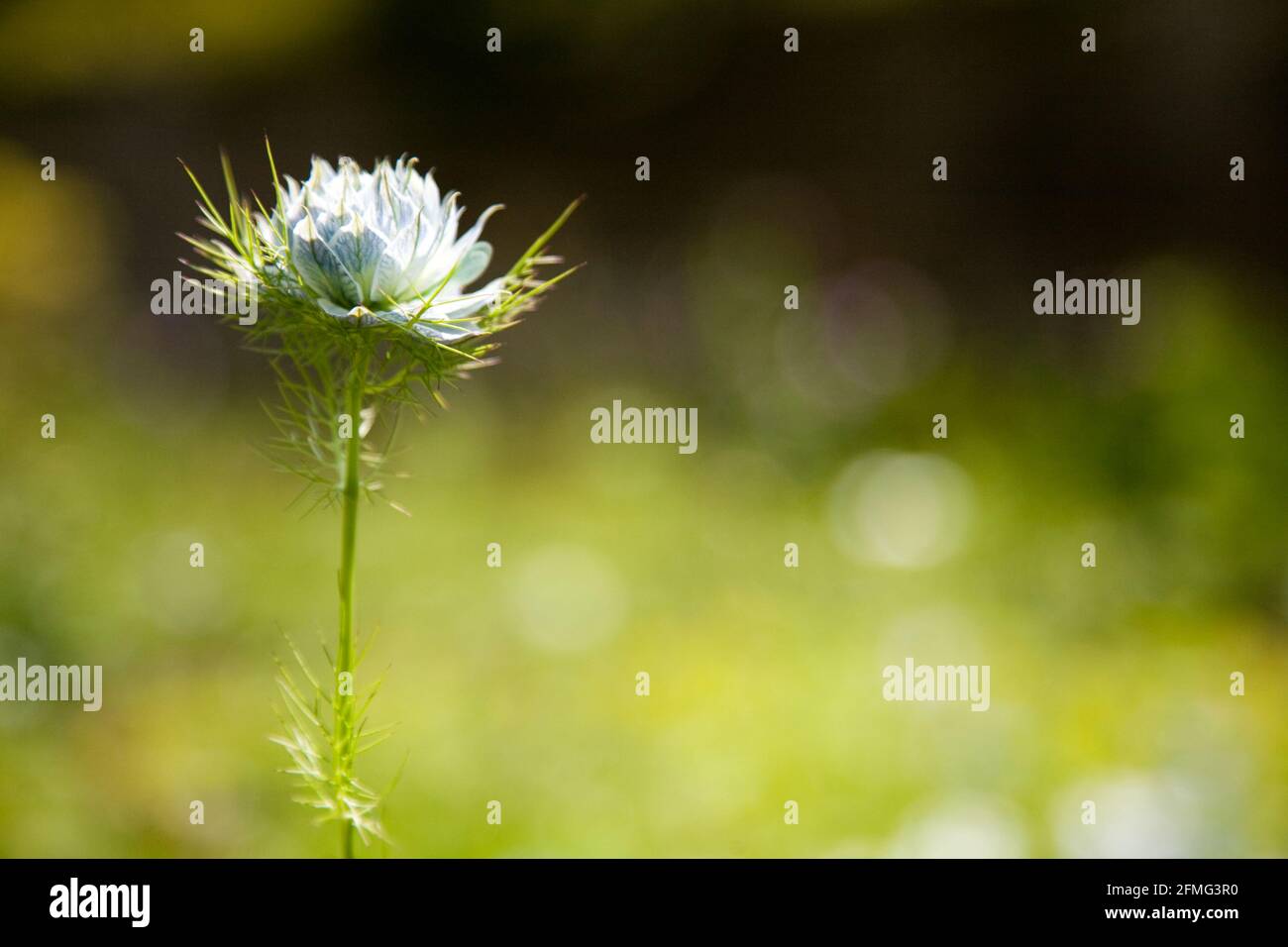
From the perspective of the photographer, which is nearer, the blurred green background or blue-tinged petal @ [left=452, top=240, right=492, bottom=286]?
blue-tinged petal @ [left=452, top=240, right=492, bottom=286]

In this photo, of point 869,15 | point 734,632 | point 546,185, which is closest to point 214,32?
point 546,185

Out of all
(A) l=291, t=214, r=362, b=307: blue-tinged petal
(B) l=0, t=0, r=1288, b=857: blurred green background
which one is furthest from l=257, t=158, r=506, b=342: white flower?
(B) l=0, t=0, r=1288, b=857: blurred green background

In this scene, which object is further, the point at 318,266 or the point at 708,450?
the point at 708,450

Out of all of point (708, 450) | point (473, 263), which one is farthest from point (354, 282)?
point (708, 450)

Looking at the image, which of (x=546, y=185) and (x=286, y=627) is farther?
(x=546, y=185)

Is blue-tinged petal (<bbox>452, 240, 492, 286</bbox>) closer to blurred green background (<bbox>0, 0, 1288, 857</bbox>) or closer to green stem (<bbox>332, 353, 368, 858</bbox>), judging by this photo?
green stem (<bbox>332, 353, 368, 858</bbox>)

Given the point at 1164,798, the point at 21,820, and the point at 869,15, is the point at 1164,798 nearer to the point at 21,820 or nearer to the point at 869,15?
the point at 21,820

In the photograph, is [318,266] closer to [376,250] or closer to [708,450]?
[376,250]
